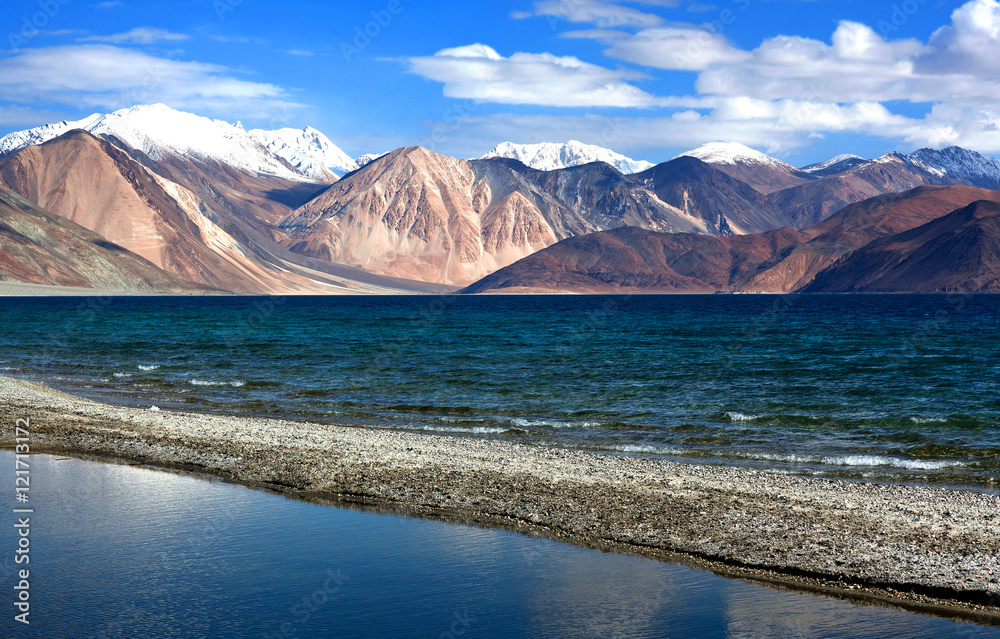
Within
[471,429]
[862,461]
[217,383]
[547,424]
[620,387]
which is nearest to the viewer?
[862,461]

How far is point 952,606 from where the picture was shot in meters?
10.0

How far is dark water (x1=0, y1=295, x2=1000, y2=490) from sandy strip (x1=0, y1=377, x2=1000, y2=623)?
12.3 feet

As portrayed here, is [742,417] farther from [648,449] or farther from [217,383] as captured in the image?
[217,383]

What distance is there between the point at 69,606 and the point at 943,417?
25095 mm

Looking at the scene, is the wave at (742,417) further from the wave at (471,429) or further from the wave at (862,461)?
the wave at (471,429)

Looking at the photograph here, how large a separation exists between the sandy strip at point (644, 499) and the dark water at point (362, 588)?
901mm

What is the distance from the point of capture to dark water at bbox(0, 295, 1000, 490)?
2234 centimetres

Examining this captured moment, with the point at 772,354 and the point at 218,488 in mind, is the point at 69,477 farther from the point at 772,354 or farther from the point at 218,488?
the point at 772,354

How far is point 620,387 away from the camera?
3484 centimetres

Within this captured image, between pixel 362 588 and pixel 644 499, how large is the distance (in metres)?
6.04

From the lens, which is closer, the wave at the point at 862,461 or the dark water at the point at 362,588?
the dark water at the point at 362,588

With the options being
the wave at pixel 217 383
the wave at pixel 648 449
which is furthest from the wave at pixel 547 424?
the wave at pixel 217 383

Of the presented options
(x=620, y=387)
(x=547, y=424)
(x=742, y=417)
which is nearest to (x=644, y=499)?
(x=547, y=424)

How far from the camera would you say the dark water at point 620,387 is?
73.3ft
